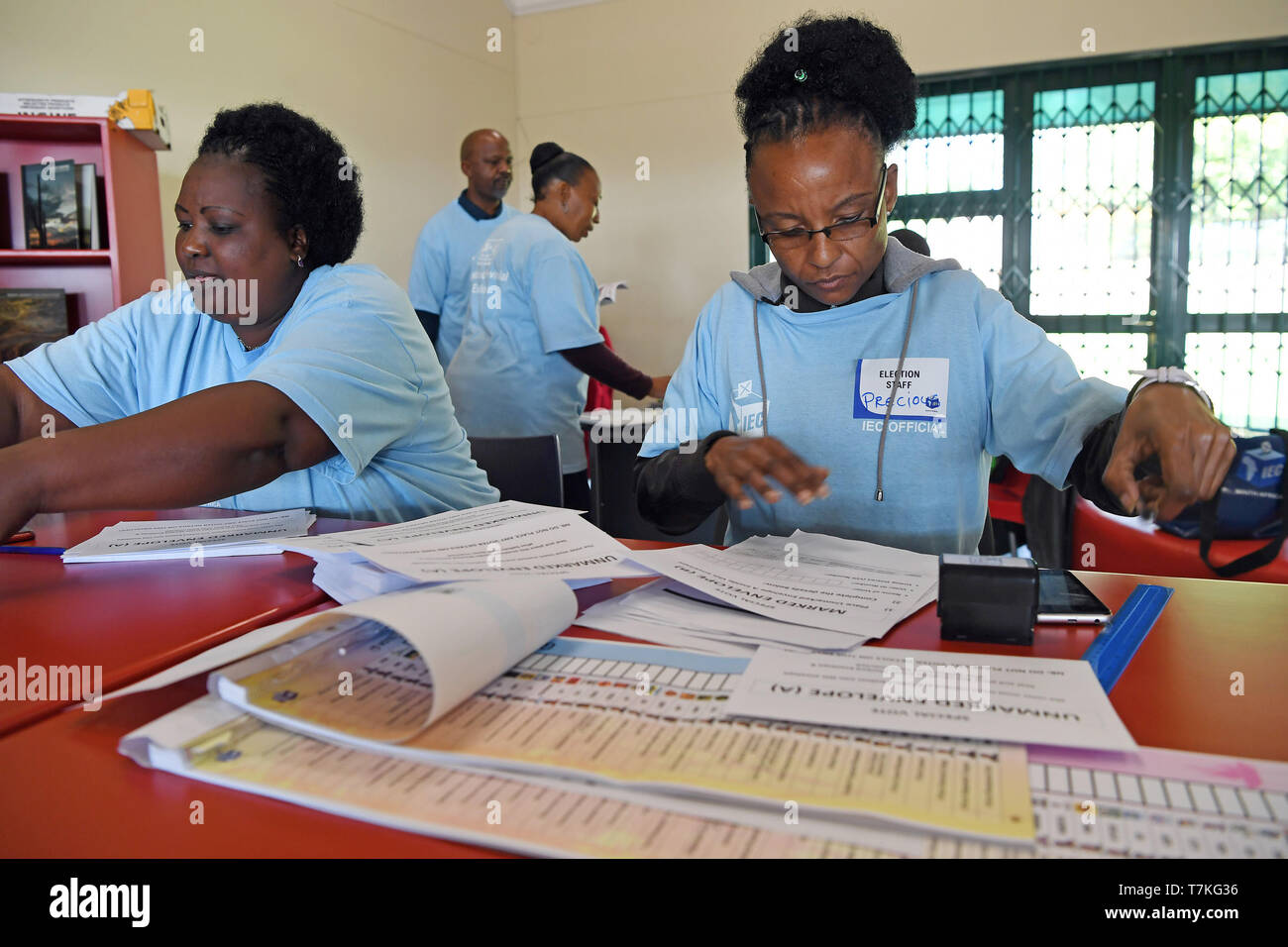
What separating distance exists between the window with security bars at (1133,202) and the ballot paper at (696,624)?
142 inches

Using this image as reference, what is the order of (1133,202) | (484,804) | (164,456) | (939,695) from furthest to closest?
(1133,202)
(164,456)
(939,695)
(484,804)

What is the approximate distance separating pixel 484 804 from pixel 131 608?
0.58m

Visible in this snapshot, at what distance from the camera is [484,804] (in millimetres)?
467

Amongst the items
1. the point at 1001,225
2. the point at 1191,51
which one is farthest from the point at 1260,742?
the point at 1191,51

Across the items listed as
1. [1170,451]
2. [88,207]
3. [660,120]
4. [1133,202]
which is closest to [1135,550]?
[1170,451]

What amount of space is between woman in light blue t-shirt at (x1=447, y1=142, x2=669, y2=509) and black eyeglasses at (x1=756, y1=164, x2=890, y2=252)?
5.29 feet

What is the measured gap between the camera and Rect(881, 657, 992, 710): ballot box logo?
584 mm

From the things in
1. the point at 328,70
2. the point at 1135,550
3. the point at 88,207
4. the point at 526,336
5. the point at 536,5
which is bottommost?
the point at 1135,550

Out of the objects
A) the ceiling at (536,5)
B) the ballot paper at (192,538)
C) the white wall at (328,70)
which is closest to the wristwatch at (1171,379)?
the ballot paper at (192,538)

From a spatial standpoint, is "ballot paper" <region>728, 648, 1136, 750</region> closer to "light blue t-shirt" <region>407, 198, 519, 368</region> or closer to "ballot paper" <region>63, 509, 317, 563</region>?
"ballot paper" <region>63, 509, 317, 563</region>

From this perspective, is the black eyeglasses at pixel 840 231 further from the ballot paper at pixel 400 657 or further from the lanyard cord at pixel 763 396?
the ballot paper at pixel 400 657

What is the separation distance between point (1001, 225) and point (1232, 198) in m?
1.00

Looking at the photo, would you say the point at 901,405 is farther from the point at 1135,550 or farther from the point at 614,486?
the point at 614,486

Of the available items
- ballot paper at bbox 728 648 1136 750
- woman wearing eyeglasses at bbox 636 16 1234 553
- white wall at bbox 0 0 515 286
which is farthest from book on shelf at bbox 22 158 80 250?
ballot paper at bbox 728 648 1136 750
